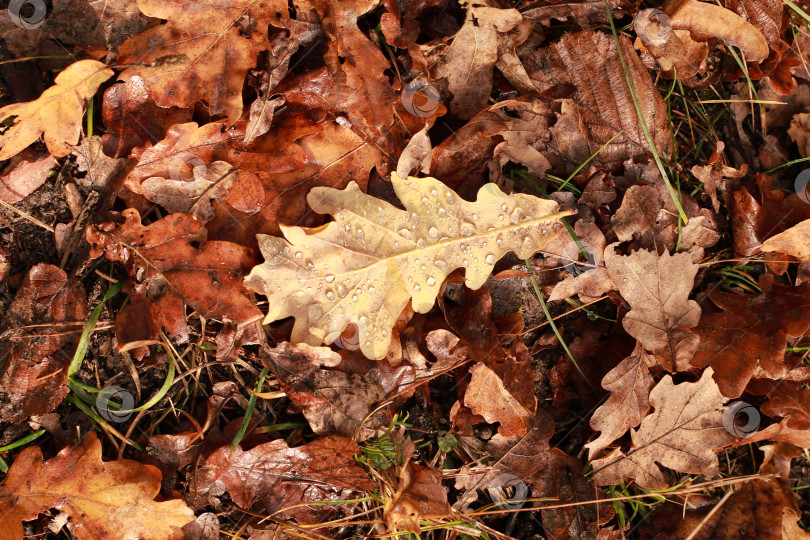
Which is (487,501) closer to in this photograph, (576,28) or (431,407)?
(431,407)

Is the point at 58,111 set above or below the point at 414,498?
above

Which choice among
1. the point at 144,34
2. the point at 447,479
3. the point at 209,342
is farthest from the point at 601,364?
the point at 144,34

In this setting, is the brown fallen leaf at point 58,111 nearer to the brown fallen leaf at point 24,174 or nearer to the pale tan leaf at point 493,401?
the brown fallen leaf at point 24,174

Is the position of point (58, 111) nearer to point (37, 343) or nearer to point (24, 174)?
point (24, 174)
